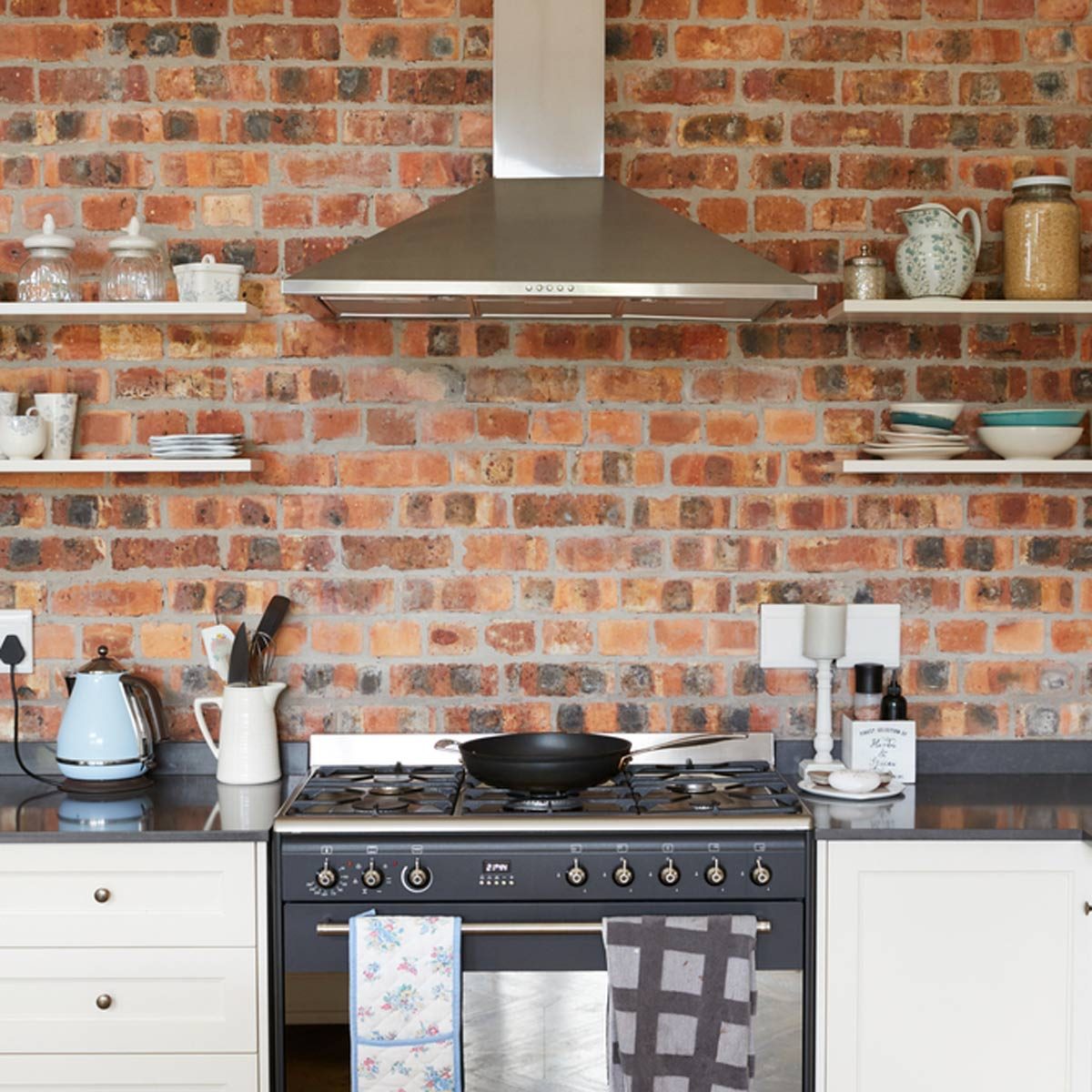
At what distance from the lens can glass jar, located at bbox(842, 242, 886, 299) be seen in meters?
2.89

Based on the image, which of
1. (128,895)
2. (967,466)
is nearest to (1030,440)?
(967,466)

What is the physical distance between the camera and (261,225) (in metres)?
3.04

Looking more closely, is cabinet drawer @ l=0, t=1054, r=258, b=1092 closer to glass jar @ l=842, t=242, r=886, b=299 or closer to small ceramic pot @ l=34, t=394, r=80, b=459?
small ceramic pot @ l=34, t=394, r=80, b=459

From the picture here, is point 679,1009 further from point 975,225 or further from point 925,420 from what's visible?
point 975,225

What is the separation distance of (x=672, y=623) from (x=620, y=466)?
0.38 meters

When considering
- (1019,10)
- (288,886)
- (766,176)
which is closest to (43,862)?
(288,886)

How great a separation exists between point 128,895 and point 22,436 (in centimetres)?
103

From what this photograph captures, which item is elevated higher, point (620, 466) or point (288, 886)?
point (620, 466)

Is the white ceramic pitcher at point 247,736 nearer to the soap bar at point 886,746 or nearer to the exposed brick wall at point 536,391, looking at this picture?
the exposed brick wall at point 536,391

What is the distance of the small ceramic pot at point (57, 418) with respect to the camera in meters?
2.95

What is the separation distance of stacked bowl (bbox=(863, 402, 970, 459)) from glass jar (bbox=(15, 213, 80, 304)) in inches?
70.2

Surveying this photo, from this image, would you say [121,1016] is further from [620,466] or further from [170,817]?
[620,466]

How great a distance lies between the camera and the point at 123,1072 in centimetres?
249

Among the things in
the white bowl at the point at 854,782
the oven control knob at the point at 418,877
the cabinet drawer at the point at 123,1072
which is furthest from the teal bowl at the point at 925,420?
the cabinet drawer at the point at 123,1072
